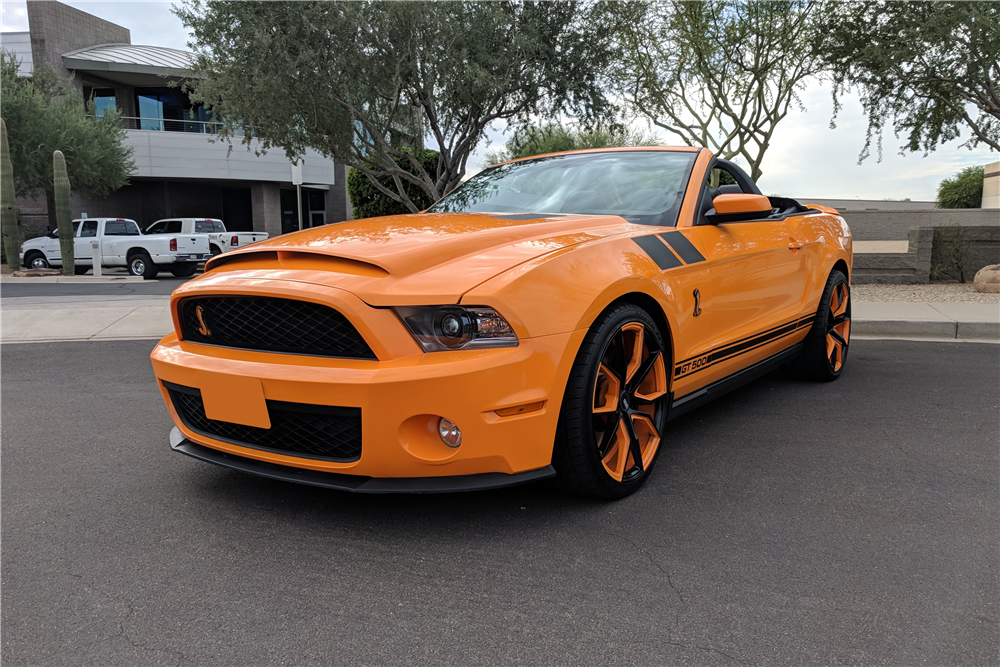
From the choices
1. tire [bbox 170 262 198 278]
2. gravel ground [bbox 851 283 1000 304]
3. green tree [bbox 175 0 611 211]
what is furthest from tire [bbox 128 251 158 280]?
gravel ground [bbox 851 283 1000 304]

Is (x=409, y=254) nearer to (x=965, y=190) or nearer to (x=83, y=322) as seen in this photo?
(x=83, y=322)

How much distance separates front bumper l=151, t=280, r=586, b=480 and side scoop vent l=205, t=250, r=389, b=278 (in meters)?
0.16

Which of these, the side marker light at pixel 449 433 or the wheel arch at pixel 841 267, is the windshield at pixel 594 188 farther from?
the wheel arch at pixel 841 267

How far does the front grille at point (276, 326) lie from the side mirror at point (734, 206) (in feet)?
6.56

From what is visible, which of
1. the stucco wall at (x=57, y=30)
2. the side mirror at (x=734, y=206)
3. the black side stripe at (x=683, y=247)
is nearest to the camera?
the black side stripe at (x=683, y=247)

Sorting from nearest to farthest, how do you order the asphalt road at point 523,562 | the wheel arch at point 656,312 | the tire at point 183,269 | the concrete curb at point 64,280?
the asphalt road at point 523,562 < the wheel arch at point 656,312 < the concrete curb at point 64,280 < the tire at point 183,269

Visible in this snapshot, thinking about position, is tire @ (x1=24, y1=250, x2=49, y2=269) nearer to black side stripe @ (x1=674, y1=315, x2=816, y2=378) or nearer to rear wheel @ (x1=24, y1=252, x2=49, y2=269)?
rear wheel @ (x1=24, y1=252, x2=49, y2=269)

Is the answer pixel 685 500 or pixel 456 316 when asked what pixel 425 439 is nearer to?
pixel 456 316

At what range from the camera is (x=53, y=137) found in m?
23.4

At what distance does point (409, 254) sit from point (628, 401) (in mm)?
1085

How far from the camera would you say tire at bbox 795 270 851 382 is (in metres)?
4.97

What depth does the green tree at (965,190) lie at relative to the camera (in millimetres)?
35219

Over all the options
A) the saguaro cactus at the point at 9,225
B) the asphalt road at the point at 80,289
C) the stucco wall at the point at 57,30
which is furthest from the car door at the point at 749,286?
the stucco wall at the point at 57,30

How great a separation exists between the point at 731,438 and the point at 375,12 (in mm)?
10226
